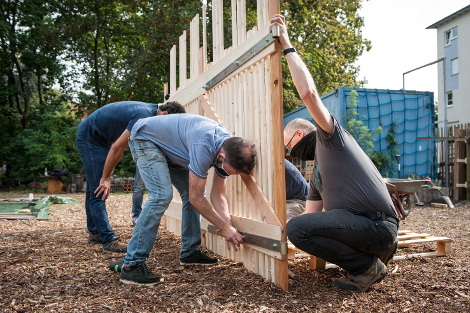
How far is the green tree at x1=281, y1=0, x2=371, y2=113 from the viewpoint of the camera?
13305mm

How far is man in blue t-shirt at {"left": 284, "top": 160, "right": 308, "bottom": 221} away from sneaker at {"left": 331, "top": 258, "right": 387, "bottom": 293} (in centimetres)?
93

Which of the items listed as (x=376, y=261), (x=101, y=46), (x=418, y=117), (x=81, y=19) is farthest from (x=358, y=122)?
(x=101, y=46)

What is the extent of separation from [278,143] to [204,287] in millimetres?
1098

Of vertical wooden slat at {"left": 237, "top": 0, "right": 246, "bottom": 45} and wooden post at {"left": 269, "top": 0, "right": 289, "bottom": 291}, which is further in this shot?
vertical wooden slat at {"left": 237, "top": 0, "right": 246, "bottom": 45}

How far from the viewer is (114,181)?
39.5ft

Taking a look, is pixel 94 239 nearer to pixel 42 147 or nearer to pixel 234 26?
pixel 234 26

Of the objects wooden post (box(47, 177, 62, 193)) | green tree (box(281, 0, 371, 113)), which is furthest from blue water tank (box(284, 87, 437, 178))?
wooden post (box(47, 177, 62, 193))

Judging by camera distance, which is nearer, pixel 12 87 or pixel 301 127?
pixel 301 127

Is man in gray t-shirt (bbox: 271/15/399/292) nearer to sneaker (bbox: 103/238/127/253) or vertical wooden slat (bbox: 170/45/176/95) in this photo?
sneaker (bbox: 103/238/127/253)

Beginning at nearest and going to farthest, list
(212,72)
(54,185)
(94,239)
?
(212,72) → (94,239) → (54,185)

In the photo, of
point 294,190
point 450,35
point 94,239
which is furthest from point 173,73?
point 450,35

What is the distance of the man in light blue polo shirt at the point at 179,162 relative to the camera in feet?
7.45

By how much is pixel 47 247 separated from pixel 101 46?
16.1 metres

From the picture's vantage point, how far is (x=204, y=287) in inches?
92.4
